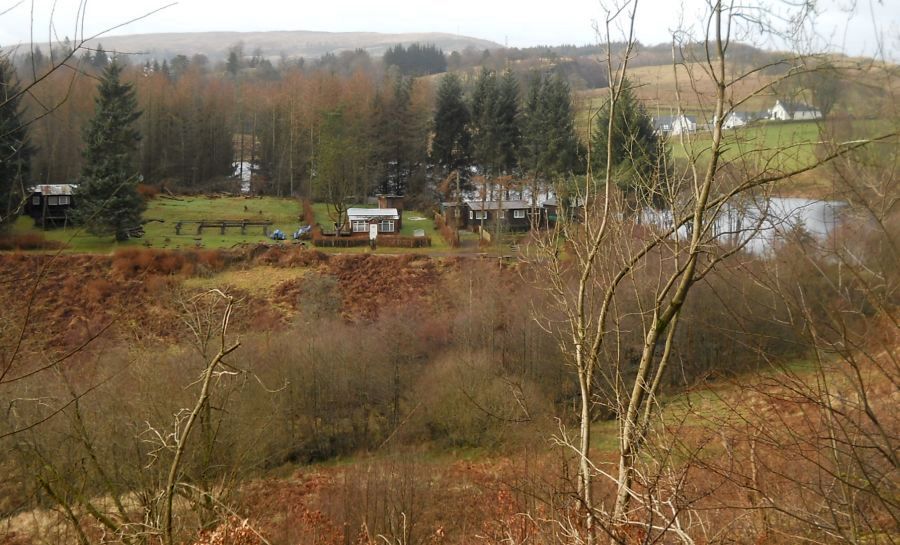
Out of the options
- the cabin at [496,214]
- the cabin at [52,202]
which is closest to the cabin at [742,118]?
the cabin at [496,214]

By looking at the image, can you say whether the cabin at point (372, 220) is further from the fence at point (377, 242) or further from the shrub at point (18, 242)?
the shrub at point (18, 242)

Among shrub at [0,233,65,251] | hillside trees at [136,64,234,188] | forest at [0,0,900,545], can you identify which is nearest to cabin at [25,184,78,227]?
forest at [0,0,900,545]

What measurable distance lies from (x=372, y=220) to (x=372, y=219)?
0.12ft

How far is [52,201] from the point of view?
2559 centimetres

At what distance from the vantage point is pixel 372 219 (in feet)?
83.9

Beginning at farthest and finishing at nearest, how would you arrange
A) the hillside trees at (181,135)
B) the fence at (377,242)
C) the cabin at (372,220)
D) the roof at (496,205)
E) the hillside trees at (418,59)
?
the hillside trees at (418,59), the hillside trees at (181,135), the roof at (496,205), the cabin at (372,220), the fence at (377,242)

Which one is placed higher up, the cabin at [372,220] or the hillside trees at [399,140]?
the hillside trees at [399,140]

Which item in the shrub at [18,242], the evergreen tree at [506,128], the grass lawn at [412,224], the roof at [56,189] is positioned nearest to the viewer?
the shrub at [18,242]

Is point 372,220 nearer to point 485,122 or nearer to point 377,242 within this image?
point 377,242

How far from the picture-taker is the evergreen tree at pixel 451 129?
32.0m

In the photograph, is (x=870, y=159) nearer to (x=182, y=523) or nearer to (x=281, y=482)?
(x=182, y=523)

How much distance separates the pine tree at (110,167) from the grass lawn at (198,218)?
2.48ft

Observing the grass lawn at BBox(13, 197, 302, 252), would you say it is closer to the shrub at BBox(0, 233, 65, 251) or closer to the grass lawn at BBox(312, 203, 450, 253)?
the shrub at BBox(0, 233, 65, 251)

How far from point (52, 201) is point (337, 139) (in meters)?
10.9
